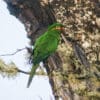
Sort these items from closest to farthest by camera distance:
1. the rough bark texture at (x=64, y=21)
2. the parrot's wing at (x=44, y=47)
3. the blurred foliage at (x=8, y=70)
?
the blurred foliage at (x=8, y=70), the parrot's wing at (x=44, y=47), the rough bark texture at (x=64, y=21)

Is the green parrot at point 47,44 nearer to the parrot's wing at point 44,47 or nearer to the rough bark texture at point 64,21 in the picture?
the parrot's wing at point 44,47

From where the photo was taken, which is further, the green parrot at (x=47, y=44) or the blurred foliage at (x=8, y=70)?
the green parrot at (x=47, y=44)

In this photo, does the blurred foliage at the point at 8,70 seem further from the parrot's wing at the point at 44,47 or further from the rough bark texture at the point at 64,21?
the rough bark texture at the point at 64,21

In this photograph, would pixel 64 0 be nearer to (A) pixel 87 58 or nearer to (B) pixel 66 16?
(B) pixel 66 16

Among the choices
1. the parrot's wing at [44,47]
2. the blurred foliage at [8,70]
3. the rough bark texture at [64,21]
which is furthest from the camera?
the rough bark texture at [64,21]

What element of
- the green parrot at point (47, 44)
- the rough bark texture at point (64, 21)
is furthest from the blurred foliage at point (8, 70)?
the rough bark texture at point (64, 21)

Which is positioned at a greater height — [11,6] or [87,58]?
[11,6]

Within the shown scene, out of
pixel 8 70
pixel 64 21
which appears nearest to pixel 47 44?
pixel 8 70

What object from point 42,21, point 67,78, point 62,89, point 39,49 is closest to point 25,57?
point 39,49

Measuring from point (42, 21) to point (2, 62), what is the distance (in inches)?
34.2

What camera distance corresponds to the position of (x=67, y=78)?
1.74 metres

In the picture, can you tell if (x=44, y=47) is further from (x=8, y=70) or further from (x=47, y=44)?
(x=8, y=70)

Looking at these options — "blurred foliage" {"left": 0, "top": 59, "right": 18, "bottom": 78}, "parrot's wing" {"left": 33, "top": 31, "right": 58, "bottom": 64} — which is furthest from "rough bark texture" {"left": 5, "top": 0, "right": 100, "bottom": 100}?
"blurred foliage" {"left": 0, "top": 59, "right": 18, "bottom": 78}

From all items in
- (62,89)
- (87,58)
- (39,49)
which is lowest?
(62,89)
